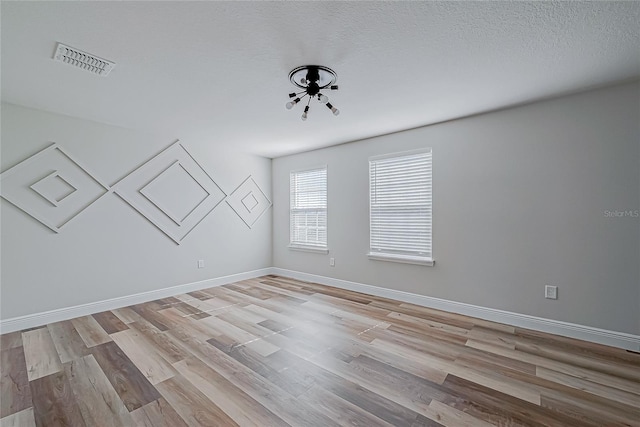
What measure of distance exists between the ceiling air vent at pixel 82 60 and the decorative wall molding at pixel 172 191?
1749 millimetres

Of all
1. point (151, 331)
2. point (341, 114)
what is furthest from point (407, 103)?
point (151, 331)

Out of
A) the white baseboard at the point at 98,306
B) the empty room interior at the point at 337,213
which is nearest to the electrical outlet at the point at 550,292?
the empty room interior at the point at 337,213

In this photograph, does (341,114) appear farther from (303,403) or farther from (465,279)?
(303,403)

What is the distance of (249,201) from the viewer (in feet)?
16.9

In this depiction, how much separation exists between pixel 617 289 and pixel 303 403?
2.88 m

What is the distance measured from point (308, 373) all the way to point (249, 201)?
3604mm

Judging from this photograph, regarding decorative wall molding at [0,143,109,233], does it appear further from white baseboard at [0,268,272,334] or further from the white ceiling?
white baseboard at [0,268,272,334]

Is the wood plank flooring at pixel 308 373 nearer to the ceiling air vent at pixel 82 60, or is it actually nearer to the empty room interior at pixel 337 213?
the empty room interior at pixel 337 213

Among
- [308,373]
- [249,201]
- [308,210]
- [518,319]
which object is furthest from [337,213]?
[308,373]

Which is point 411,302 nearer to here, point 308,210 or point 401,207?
point 401,207

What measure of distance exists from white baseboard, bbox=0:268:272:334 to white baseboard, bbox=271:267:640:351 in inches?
88.2

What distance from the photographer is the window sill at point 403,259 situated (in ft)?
11.5

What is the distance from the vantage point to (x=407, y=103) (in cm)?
291

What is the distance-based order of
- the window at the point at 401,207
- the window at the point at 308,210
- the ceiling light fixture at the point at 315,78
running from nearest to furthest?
the ceiling light fixture at the point at 315,78 → the window at the point at 401,207 → the window at the point at 308,210
